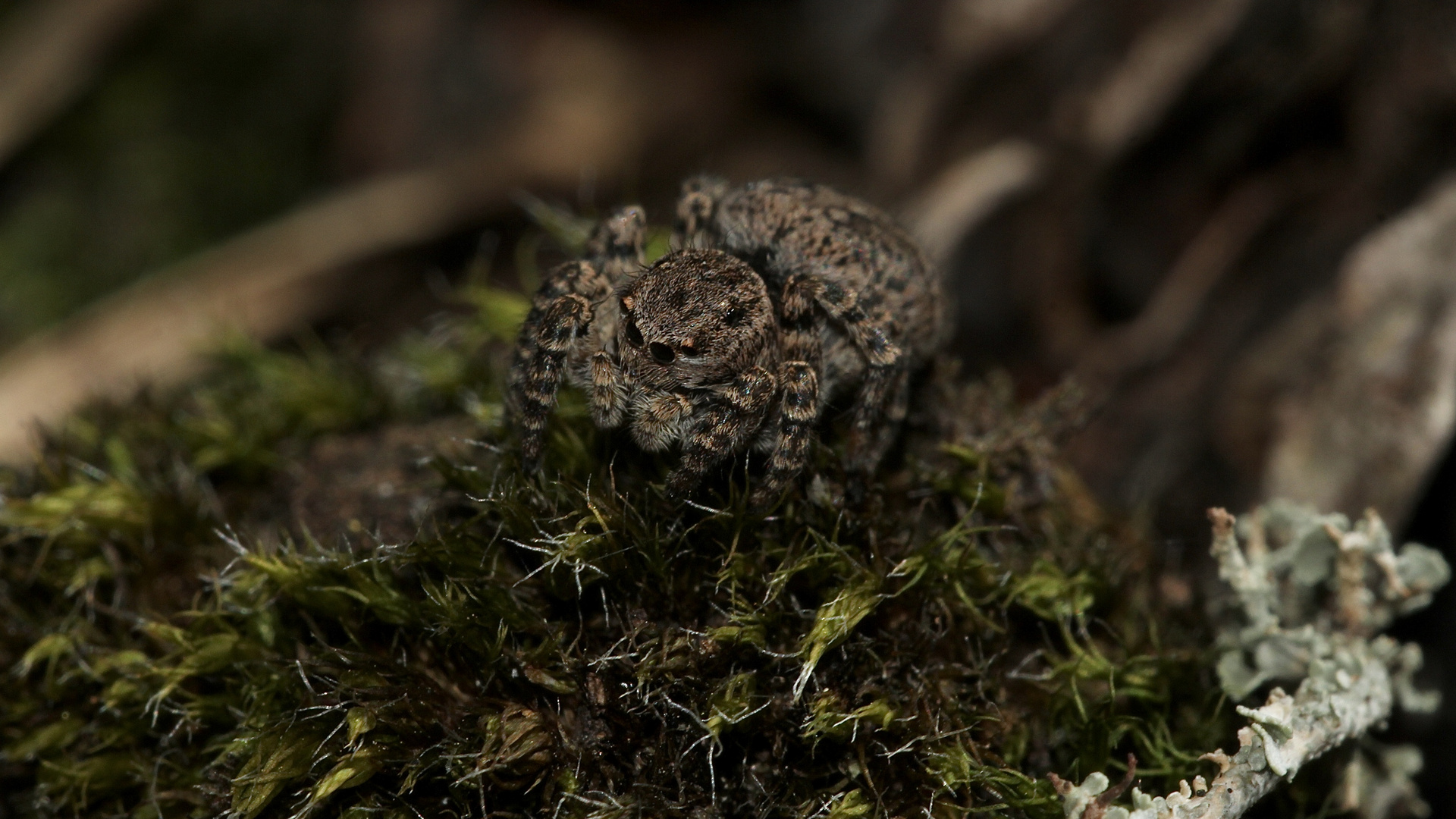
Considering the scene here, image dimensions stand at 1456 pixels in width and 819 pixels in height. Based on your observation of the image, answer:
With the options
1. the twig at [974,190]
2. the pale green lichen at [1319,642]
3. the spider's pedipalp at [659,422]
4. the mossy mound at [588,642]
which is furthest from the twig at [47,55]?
the pale green lichen at [1319,642]

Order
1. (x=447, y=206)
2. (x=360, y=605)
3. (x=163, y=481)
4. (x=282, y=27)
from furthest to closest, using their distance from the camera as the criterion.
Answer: (x=282, y=27)
(x=447, y=206)
(x=163, y=481)
(x=360, y=605)

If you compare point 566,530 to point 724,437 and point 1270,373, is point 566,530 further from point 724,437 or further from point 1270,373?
point 1270,373

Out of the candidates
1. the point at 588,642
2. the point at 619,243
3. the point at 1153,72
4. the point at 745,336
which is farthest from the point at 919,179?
the point at 588,642

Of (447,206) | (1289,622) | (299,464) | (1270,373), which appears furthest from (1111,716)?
(447,206)

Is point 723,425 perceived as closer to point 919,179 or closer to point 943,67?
point 919,179

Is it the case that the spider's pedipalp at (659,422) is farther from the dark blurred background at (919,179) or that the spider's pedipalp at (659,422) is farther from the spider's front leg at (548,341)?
the dark blurred background at (919,179)
